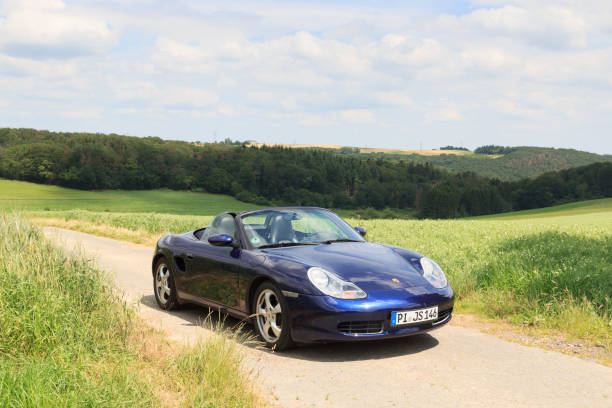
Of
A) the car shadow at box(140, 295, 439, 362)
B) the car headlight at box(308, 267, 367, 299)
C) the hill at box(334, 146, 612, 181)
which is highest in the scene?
the hill at box(334, 146, 612, 181)

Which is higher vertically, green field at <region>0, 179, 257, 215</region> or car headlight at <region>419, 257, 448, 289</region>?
car headlight at <region>419, 257, 448, 289</region>

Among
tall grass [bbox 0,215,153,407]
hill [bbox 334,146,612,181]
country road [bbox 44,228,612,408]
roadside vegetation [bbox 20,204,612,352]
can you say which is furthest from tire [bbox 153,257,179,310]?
hill [bbox 334,146,612,181]

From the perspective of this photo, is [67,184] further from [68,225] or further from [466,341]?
[466,341]

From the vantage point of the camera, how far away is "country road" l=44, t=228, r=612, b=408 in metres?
4.63

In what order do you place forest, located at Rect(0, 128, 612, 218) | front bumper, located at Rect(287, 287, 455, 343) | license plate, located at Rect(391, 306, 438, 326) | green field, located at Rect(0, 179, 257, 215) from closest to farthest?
front bumper, located at Rect(287, 287, 455, 343) < license plate, located at Rect(391, 306, 438, 326) < green field, located at Rect(0, 179, 257, 215) < forest, located at Rect(0, 128, 612, 218)

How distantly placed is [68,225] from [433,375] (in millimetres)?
28204

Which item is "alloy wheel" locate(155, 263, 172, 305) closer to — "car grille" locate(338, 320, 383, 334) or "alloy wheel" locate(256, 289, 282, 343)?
"alloy wheel" locate(256, 289, 282, 343)

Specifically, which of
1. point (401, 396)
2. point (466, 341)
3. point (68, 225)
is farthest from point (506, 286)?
point (68, 225)

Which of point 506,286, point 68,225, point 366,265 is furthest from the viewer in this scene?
point 68,225

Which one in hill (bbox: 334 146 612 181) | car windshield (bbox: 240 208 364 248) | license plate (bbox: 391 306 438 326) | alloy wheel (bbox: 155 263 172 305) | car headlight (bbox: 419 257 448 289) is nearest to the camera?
license plate (bbox: 391 306 438 326)

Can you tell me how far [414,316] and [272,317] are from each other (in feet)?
4.86

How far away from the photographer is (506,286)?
856 cm

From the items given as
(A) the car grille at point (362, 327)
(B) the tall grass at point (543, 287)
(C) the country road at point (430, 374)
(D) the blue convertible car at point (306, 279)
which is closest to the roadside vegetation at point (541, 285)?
(B) the tall grass at point (543, 287)

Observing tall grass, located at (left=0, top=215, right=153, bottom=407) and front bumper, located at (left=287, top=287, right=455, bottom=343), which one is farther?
front bumper, located at (left=287, top=287, right=455, bottom=343)
